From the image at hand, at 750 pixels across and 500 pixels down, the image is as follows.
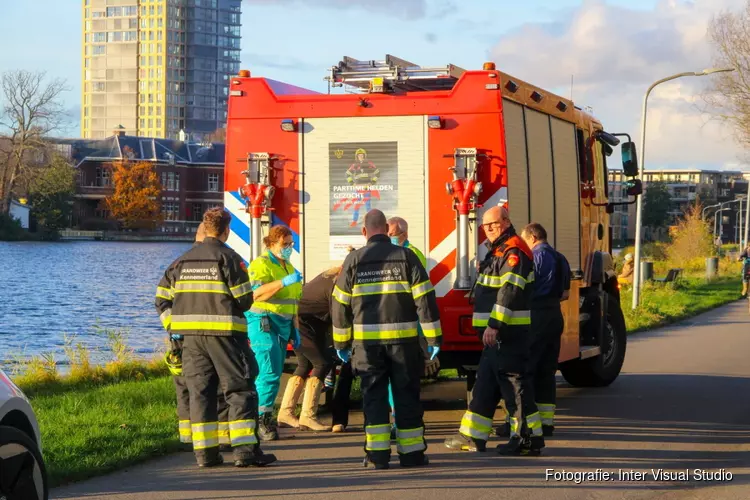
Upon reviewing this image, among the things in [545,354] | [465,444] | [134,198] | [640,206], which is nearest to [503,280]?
[545,354]

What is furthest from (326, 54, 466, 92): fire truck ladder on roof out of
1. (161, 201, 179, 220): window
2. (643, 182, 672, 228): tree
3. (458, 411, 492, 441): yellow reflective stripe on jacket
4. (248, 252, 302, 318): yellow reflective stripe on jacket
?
(643, 182, 672, 228): tree

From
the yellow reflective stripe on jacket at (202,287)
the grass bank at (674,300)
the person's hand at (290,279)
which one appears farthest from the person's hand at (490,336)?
the grass bank at (674,300)

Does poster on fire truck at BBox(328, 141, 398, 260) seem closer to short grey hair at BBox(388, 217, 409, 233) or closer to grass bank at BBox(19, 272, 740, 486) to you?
short grey hair at BBox(388, 217, 409, 233)

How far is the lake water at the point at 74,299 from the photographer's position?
88.0 ft

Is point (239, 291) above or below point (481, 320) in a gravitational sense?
above

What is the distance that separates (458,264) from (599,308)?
3065 millimetres

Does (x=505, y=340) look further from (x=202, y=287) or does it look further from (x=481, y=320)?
(x=202, y=287)

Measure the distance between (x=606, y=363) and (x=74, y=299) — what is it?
33203 millimetres

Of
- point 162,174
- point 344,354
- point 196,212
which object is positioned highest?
point 162,174

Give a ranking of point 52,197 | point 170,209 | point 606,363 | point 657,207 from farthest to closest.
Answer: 1. point 657,207
2. point 170,209
3. point 52,197
4. point 606,363

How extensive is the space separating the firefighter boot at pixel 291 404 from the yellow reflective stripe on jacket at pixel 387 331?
2.14 meters

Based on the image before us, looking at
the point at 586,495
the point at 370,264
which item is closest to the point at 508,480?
the point at 586,495

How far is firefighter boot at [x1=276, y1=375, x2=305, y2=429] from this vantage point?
33.4 feet

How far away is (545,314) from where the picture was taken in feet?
31.1
